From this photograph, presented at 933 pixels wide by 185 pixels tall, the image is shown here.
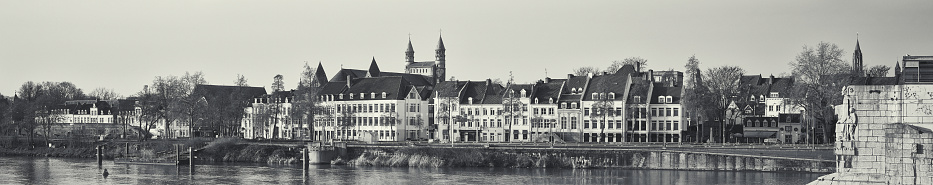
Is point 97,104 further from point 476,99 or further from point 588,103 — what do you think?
point 588,103

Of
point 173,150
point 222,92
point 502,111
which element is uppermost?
point 222,92

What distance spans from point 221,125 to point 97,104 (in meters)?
60.7

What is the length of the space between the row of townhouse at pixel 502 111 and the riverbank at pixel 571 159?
17.1 metres

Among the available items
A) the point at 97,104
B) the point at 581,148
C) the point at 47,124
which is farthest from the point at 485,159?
the point at 97,104

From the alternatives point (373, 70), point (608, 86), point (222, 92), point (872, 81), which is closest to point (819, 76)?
point (608, 86)

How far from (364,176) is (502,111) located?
35.7 m

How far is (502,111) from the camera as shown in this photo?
338 feet

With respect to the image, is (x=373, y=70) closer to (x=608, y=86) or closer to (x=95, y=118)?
(x=95, y=118)

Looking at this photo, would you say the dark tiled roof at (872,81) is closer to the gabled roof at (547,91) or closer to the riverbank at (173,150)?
the riverbank at (173,150)

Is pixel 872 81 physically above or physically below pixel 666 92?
below

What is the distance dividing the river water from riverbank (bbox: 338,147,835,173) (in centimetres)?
124

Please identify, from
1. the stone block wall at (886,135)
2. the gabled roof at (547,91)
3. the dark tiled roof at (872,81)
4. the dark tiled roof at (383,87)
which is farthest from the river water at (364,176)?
the dark tiled roof at (383,87)

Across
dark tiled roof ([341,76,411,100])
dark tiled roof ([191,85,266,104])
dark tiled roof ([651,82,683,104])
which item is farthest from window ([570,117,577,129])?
dark tiled roof ([191,85,266,104])

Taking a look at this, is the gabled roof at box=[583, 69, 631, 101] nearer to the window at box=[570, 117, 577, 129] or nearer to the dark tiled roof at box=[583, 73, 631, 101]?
the dark tiled roof at box=[583, 73, 631, 101]
